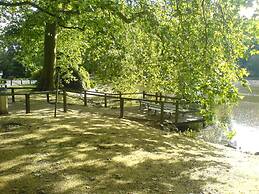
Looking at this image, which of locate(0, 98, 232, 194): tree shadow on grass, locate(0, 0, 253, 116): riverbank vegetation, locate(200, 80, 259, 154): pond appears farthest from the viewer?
locate(200, 80, 259, 154): pond

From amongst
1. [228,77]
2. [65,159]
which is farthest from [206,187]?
[65,159]

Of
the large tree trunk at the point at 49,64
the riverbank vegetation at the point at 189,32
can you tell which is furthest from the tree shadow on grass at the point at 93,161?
the large tree trunk at the point at 49,64

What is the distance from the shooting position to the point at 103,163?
7.65 meters

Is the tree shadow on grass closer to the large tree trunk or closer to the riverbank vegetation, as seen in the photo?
the riverbank vegetation

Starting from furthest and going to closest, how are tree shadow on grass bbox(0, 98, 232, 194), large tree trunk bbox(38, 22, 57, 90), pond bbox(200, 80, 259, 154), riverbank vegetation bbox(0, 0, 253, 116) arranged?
1. large tree trunk bbox(38, 22, 57, 90)
2. pond bbox(200, 80, 259, 154)
3. riverbank vegetation bbox(0, 0, 253, 116)
4. tree shadow on grass bbox(0, 98, 232, 194)

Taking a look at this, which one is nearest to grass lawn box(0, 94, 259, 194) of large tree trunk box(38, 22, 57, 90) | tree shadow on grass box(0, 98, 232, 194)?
tree shadow on grass box(0, 98, 232, 194)

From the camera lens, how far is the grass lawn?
6.39 meters

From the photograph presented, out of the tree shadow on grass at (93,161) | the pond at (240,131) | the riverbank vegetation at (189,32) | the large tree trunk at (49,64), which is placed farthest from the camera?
the large tree trunk at (49,64)

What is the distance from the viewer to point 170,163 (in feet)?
27.7

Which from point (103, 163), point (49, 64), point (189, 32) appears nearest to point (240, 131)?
point (49, 64)

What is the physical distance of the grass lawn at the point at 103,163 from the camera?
21.0ft

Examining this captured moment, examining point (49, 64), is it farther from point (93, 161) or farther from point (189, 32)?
point (93, 161)

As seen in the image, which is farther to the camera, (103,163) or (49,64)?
(49,64)

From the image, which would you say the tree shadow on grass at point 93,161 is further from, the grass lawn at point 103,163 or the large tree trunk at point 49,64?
the large tree trunk at point 49,64
